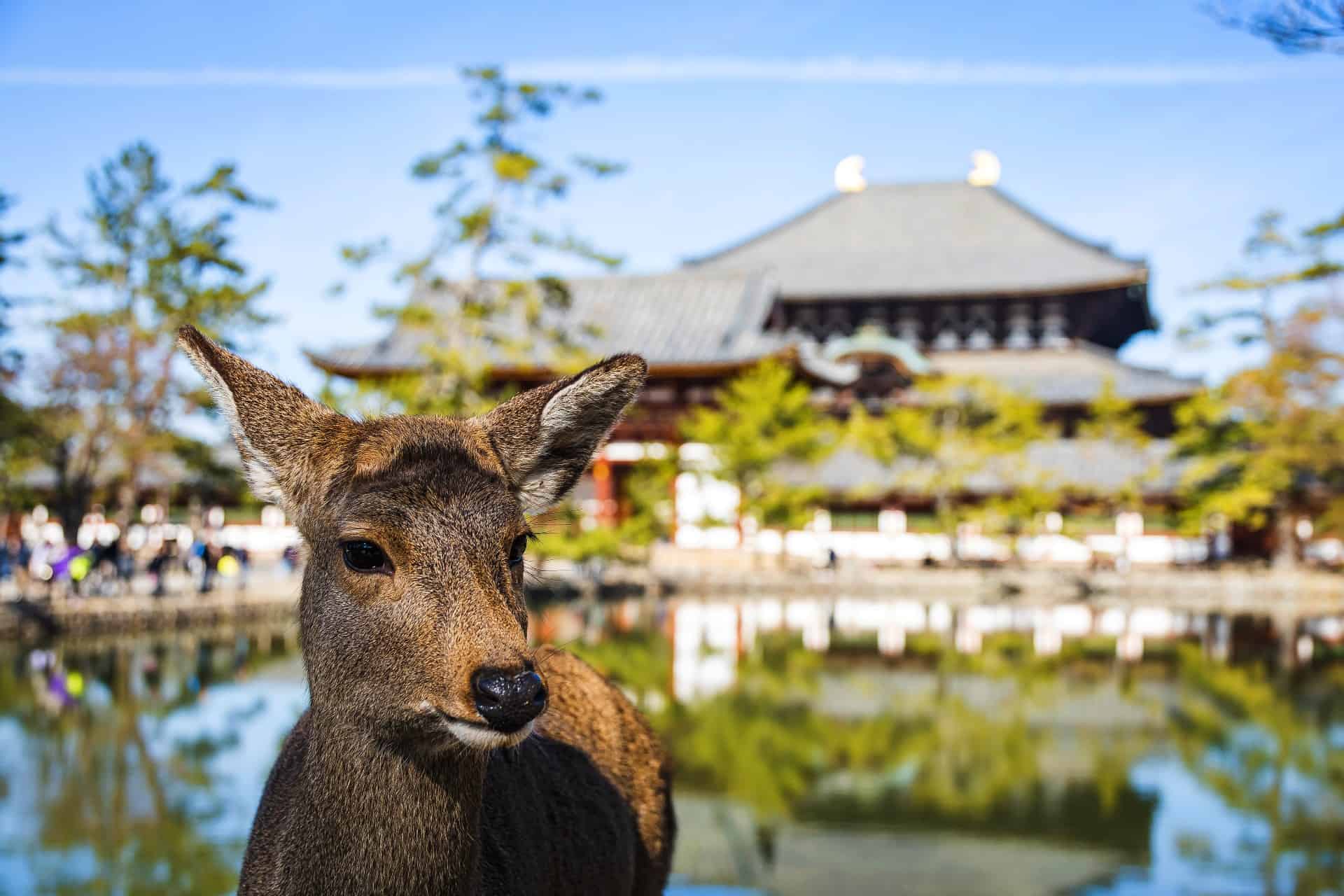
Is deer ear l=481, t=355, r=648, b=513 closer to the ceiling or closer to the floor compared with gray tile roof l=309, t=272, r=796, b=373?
closer to the floor

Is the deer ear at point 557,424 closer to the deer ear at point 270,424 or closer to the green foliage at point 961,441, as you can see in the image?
the deer ear at point 270,424

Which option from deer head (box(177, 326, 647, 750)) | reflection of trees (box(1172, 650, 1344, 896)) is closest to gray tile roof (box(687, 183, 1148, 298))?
reflection of trees (box(1172, 650, 1344, 896))

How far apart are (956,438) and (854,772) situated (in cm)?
2027

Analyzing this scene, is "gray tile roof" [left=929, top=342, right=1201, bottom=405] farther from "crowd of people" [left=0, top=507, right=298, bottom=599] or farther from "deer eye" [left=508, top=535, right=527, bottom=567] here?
"deer eye" [left=508, top=535, right=527, bottom=567]

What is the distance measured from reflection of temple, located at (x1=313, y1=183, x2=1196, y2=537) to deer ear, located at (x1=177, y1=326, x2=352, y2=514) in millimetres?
25727

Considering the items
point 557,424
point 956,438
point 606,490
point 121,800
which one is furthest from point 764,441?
point 557,424

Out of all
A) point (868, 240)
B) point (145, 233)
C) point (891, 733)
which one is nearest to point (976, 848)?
point (891, 733)

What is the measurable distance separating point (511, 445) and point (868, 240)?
39.9 m

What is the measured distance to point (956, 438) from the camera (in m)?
29.6

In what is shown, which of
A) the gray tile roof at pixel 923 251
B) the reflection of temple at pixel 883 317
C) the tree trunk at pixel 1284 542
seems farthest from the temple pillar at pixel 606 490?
the tree trunk at pixel 1284 542

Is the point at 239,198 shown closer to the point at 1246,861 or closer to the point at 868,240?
the point at 1246,861

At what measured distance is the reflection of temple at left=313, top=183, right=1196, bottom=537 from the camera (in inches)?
1238

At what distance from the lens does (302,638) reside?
2537 mm

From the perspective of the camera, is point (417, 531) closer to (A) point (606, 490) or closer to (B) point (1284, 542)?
(A) point (606, 490)
